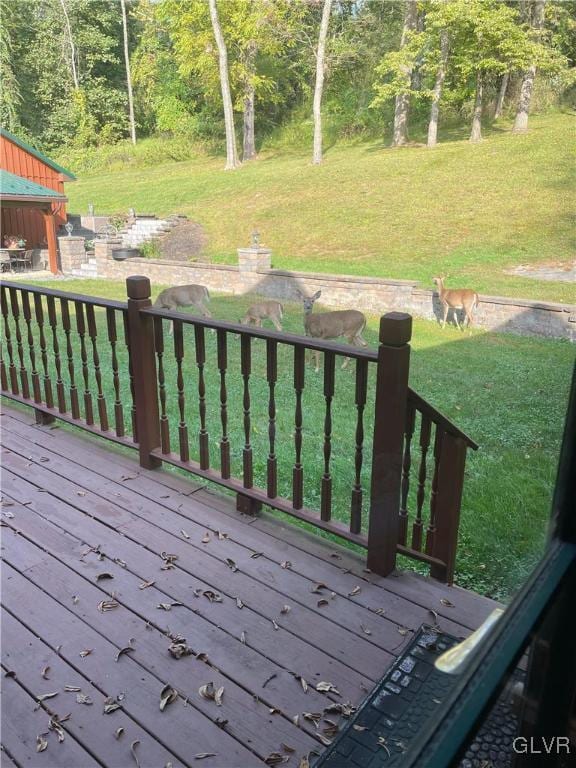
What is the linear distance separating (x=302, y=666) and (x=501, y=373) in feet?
11.2

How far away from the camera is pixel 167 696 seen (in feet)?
4.11

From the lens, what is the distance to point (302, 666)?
4.42 ft

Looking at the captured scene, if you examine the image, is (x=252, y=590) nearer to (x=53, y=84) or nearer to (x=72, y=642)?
(x=72, y=642)

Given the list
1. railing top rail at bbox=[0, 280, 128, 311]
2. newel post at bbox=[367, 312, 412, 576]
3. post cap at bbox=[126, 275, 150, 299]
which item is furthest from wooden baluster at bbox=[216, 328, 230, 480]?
newel post at bbox=[367, 312, 412, 576]

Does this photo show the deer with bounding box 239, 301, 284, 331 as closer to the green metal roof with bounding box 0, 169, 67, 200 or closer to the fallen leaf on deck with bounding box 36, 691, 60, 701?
the fallen leaf on deck with bounding box 36, 691, 60, 701

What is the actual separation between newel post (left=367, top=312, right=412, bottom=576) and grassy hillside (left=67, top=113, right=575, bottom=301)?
467 centimetres

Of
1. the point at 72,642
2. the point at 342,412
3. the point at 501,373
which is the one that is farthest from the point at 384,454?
the point at 501,373

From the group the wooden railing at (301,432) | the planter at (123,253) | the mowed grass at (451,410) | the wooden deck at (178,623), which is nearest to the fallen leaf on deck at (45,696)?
the wooden deck at (178,623)

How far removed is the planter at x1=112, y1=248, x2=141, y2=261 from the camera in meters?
9.90

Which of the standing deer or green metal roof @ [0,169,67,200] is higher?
green metal roof @ [0,169,67,200]

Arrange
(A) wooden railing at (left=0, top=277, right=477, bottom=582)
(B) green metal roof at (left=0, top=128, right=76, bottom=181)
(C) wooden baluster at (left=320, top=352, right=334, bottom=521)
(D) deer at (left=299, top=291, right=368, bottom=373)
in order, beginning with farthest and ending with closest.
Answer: (B) green metal roof at (left=0, top=128, right=76, bottom=181) → (D) deer at (left=299, top=291, right=368, bottom=373) → (C) wooden baluster at (left=320, top=352, right=334, bottom=521) → (A) wooden railing at (left=0, top=277, right=477, bottom=582)

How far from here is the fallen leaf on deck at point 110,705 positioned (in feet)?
3.99

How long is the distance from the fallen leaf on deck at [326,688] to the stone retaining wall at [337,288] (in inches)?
156

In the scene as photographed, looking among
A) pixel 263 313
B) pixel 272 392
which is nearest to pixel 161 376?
pixel 272 392
